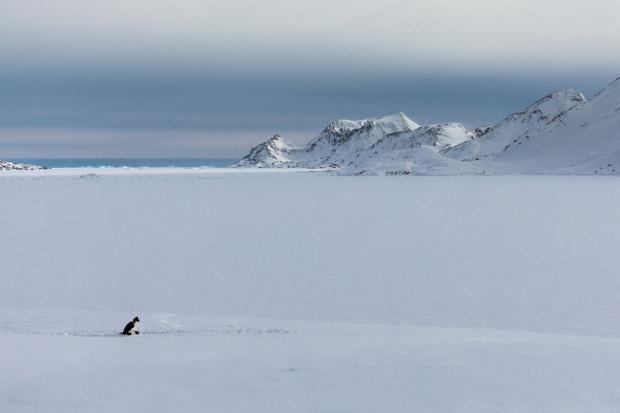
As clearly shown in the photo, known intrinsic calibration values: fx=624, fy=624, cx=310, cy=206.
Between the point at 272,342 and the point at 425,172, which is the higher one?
the point at 425,172

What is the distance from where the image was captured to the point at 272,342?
11.8 m

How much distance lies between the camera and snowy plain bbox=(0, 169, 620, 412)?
861cm

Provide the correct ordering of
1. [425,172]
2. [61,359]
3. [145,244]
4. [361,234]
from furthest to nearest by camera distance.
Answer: [425,172], [361,234], [145,244], [61,359]

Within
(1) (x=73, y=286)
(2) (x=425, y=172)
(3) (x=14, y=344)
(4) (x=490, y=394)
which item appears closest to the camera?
(4) (x=490, y=394)

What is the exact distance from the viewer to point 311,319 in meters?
14.7

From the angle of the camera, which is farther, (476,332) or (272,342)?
(476,332)

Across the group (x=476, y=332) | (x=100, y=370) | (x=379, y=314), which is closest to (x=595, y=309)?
(x=476, y=332)

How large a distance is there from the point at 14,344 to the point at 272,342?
15.6 ft

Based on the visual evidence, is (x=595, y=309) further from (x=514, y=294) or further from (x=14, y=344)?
(x=14, y=344)

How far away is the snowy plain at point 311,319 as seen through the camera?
28.2 ft

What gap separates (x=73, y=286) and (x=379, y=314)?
9.42 m

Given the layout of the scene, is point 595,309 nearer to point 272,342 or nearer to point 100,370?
point 272,342

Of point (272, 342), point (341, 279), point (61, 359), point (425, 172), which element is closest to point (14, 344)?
point (61, 359)

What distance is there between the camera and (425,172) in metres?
185
